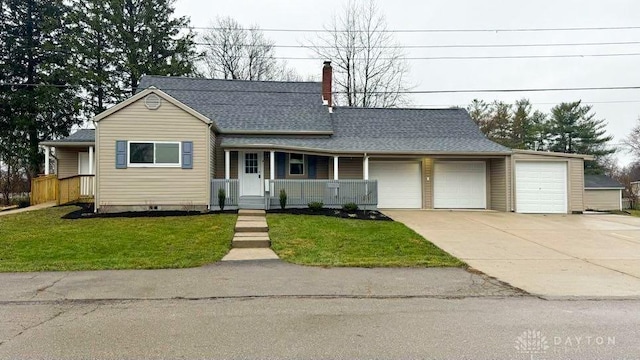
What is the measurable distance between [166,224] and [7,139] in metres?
19.5

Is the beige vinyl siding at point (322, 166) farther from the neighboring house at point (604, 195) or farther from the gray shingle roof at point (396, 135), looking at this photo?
the neighboring house at point (604, 195)

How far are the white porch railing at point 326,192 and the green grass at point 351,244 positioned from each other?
1907 mm

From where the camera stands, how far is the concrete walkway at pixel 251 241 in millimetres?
8250

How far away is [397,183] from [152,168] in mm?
10447

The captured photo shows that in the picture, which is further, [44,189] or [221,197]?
[44,189]

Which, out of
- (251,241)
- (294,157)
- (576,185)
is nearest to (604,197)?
(576,185)

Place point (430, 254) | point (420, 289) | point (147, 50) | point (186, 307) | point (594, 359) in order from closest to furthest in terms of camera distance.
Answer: point (594, 359), point (186, 307), point (420, 289), point (430, 254), point (147, 50)

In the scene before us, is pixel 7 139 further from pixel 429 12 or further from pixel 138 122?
pixel 429 12

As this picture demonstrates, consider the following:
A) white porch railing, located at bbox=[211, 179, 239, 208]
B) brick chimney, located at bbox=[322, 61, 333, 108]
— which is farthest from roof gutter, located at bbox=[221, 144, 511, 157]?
brick chimney, located at bbox=[322, 61, 333, 108]

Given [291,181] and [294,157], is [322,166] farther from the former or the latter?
[291,181]

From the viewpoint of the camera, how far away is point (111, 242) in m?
9.23

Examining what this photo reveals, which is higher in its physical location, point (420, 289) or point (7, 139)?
point (7, 139)

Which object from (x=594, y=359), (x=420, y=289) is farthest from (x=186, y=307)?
(x=594, y=359)

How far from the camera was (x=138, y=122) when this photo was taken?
13.2 metres
